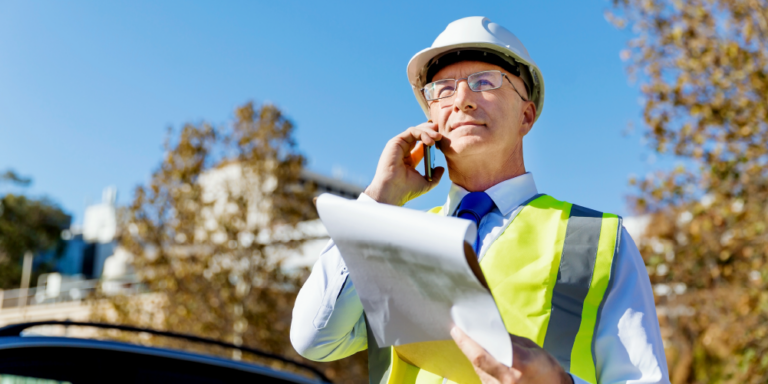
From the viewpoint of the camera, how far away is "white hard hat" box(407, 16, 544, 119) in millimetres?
1890

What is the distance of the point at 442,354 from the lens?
4.67 feet

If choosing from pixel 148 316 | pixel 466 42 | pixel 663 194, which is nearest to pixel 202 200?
pixel 148 316

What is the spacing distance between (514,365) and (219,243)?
46.3 ft

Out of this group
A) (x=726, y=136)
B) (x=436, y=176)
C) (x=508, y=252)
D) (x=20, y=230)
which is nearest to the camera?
(x=508, y=252)

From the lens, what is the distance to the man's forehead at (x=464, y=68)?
192 centimetres

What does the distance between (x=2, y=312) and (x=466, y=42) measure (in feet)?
110

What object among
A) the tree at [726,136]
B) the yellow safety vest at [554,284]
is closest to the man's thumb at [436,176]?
the yellow safety vest at [554,284]

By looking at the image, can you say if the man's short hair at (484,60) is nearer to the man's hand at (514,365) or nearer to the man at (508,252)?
the man at (508,252)

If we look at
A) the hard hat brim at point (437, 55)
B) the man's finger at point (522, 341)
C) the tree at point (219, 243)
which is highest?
the tree at point (219, 243)

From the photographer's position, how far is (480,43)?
1.88 meters

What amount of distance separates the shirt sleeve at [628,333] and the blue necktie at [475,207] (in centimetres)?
38

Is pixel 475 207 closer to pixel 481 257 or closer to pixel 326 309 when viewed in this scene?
pixel 481 257

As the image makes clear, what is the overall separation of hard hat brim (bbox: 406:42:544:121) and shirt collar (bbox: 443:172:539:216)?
295 mm

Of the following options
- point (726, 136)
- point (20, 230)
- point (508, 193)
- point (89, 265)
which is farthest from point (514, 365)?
point (89, 265)
